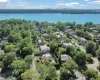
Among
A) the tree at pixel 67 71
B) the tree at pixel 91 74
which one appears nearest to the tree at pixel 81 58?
the tree at pixel 67 71

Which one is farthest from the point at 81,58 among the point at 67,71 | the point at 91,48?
the point at 91,48

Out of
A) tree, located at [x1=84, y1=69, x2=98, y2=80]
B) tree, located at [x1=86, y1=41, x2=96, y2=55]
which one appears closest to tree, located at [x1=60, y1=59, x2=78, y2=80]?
tree, located at [x1=84, y1=69, x2=98, y2=80]

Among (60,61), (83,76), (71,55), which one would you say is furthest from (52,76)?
(71,55)

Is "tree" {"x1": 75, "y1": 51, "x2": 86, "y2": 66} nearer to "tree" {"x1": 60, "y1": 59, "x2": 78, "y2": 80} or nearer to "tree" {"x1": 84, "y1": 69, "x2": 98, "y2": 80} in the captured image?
"tree" {"x1": 60, "y1": 59, "x2": 78, "y2": 80}

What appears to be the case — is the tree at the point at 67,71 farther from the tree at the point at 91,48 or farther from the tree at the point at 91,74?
the tree at the point at 91,48

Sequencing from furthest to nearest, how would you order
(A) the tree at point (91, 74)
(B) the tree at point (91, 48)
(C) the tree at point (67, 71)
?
(B) the tree at point (91, 48)
(C) the tree at point (67, 71)
(A) the tree at point (91, 74)

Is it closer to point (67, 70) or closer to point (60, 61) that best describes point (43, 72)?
point (67, 70)

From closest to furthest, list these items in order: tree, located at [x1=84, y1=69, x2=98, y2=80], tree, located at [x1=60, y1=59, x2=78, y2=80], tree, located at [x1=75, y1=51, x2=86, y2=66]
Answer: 1. tree, located at [x1=84, y1=69, x2=98, y2=80]
2. tree, located at [x1=60, y1=59, x2=78, y2=80]
3. tree, located at [x1=75, y1=51, x2=86, y2=66]

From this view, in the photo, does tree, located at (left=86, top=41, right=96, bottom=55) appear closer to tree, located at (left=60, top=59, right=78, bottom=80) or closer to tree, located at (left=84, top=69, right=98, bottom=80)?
tree, located at (left=60, top=59, right=78, bottom=80)

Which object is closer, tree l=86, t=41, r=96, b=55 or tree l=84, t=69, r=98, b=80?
tree l=84, t=69, r=98, b=80

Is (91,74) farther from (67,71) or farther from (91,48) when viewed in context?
(91,48)

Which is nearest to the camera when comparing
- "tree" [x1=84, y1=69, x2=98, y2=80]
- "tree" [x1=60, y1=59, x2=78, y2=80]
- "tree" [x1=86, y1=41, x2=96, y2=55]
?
"tree" [x1=84, y1=69, x2=98, y2=80]
